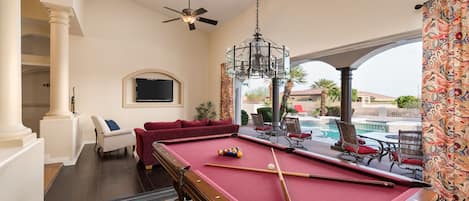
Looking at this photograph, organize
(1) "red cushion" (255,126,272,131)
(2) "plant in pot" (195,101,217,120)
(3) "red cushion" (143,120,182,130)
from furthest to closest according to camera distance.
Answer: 1. (2) "plant in pot" (195,101,217,120)
2. (1) "red cushion" (255,126,272,131)
3. (3) "red cushion" (143,120,182,130)

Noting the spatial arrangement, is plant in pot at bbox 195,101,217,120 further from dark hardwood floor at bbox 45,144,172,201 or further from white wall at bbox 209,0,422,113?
dark hardwood floor at bbox 45,144,172,201

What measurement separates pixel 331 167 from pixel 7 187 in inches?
106

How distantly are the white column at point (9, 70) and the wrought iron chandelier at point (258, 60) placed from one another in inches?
88.0

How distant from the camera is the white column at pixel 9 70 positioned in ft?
6.73

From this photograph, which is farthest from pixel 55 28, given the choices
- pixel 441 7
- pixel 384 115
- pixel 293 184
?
pixel 384 115

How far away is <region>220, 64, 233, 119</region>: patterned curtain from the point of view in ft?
25.0

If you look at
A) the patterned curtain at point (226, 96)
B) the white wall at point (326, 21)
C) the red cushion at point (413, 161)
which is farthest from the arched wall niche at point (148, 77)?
the red cushion at point (413, 161)

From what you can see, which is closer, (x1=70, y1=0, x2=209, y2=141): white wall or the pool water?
(x1=70, y1=0, x2=209, y2=141): white wall

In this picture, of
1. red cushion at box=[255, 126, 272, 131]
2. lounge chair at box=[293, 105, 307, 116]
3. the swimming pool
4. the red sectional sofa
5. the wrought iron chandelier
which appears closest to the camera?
the wrought iron chandelier

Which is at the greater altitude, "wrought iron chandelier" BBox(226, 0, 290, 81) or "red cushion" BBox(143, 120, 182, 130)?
"wrought iron chandelier" BBox(226, 0, 290, 81)

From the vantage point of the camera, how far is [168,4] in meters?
7.20

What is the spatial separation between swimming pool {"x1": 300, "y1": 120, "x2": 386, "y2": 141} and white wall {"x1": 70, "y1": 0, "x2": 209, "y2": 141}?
4.35 metres

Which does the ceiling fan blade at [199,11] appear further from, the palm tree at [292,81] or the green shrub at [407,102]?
the green shrub at [407,102]

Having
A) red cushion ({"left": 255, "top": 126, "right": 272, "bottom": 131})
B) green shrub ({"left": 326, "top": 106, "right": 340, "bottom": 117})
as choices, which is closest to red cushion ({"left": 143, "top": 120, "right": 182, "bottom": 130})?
red cushion ({"left": 255, "top": 126, "right": 272, "bottom": 131})
